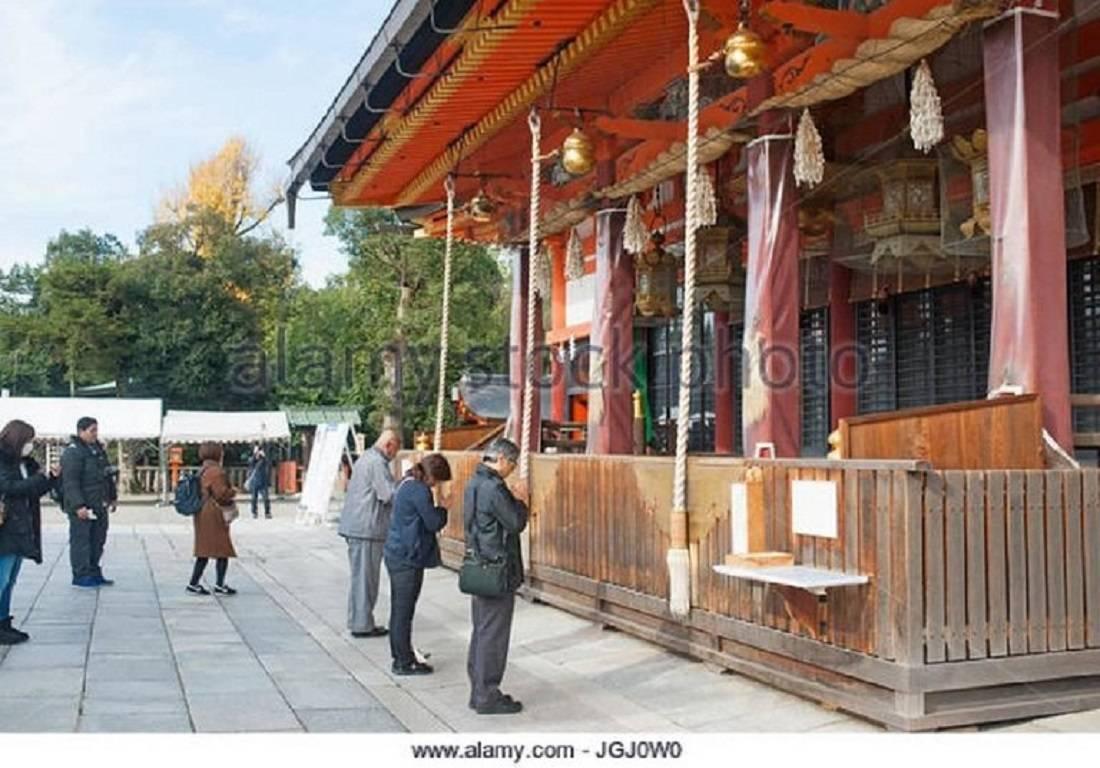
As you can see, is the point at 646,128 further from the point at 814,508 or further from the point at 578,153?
the point at 814,508

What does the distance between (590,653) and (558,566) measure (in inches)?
70.2

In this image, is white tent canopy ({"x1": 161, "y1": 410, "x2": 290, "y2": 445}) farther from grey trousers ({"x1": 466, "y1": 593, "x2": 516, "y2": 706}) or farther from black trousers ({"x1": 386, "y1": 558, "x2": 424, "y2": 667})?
grey trousers ({"x1": 466, "y1": 593, "x2": 516, "y2": 706})

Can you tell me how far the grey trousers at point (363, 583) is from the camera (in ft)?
29.4

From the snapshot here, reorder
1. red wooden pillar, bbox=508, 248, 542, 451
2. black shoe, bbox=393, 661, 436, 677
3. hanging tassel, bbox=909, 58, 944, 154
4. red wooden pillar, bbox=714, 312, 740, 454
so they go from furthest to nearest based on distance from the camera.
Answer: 1. red wooden pillar, bbox=714, 312, 740, 454
2. red wooden pillar, bbox=508, 248, 542, 451
3. black shoe, bbox=393, 661, 436, 677
4. hanging tassel, bbox=909, 58, 944, 154

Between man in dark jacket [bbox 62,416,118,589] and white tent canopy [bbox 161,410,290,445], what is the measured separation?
53.2 feet

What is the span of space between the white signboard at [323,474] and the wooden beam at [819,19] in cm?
1523

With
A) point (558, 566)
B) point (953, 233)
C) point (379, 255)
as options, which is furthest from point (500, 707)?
point (379, 255)

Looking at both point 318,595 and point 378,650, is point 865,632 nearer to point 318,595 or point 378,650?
point 378,650

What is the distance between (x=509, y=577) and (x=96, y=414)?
2306 centimetres

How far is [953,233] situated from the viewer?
28.4ft

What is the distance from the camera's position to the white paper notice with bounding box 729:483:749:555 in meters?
6.69

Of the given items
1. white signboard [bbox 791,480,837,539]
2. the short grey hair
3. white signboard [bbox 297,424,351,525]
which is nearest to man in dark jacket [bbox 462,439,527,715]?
the short grey hair

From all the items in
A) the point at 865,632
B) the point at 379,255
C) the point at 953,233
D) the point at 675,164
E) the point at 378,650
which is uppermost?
the point at 379,255

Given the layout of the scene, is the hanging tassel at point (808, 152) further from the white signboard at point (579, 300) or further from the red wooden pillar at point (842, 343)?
the white signboard at point (579, 300)
